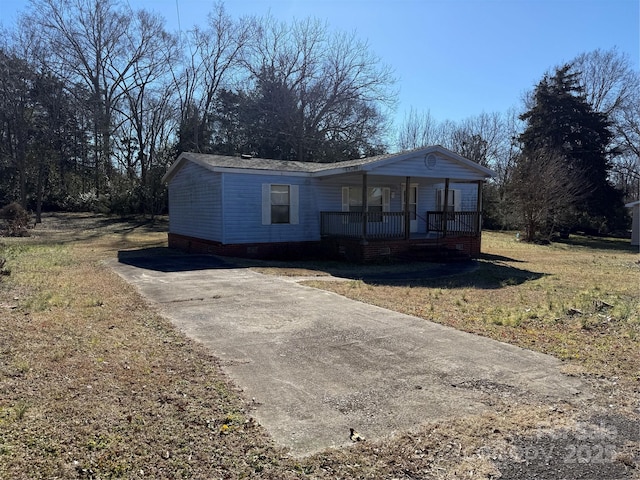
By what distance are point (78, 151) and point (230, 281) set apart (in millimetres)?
35768

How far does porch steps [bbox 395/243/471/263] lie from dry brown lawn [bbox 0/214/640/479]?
20.7ft

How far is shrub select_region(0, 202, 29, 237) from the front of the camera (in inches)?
851

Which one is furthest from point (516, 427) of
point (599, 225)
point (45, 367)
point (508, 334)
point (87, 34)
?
point (87, 34)

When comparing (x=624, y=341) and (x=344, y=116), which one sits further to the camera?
(x=344, y=116)

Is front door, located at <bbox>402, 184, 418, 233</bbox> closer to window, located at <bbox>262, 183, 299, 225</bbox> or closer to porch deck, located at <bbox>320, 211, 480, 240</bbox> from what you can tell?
porch deck, located at <bbox>320, 211, 480, 240</bbox>

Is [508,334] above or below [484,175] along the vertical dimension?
below

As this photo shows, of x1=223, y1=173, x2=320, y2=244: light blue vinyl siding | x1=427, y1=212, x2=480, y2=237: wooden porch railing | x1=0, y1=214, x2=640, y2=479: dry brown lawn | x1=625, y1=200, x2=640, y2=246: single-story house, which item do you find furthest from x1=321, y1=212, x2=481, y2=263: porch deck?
x1=625, y1=200, x2=640, y2=246: single-story house

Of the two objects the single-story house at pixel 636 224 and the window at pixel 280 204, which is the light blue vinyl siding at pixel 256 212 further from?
the single-story house at pixel 636 224

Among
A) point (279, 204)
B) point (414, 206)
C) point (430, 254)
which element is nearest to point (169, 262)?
point (279, 204)

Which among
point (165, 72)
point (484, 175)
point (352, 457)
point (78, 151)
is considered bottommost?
point (352, 457)

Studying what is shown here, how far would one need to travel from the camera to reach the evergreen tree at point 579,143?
30078 millimetres

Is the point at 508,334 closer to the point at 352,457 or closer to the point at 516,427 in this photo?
the point at 516,427

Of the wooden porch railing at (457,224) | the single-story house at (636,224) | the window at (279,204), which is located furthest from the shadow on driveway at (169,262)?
the single-story house at (636,224)

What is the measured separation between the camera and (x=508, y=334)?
572 centimetres
